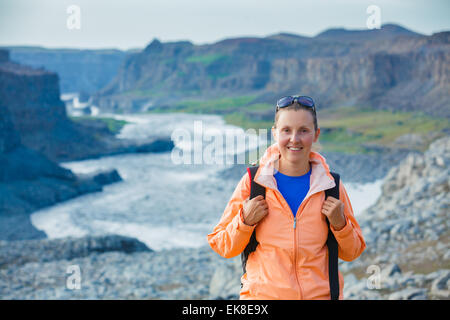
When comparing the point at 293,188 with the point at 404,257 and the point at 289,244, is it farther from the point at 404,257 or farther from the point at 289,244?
the point at 404,257

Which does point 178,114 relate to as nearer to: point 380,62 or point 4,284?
point 380,62

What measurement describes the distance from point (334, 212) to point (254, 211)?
0.46m

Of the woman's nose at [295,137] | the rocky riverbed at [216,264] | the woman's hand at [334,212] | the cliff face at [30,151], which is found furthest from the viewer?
the cliff face at [30,151]

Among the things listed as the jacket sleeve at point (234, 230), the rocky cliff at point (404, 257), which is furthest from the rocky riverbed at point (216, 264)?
the jacket sleeve at point (234, 230)

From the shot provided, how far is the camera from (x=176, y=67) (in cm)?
14762

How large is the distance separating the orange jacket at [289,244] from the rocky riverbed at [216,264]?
19.2ft

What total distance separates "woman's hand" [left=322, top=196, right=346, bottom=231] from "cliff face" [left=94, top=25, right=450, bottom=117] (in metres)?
72.0

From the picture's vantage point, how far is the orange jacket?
2.96 metres

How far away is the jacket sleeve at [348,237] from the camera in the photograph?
2.97 meters

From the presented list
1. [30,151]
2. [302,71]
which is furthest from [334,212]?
[302,71]

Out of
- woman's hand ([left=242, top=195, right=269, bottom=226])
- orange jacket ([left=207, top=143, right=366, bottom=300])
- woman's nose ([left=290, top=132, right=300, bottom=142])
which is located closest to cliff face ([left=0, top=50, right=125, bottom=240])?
orange jacket ([left=207, top=143, right=366, bottom=300])

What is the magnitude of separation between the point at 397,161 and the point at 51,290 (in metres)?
43.3

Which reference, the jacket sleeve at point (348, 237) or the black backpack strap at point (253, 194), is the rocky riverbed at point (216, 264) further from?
the black backpack strap at point (253, 194)

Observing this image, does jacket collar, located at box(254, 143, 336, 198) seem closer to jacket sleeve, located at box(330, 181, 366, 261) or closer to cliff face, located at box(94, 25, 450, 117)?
jacket sleeve, located at box(330, 181, 366, 261)
